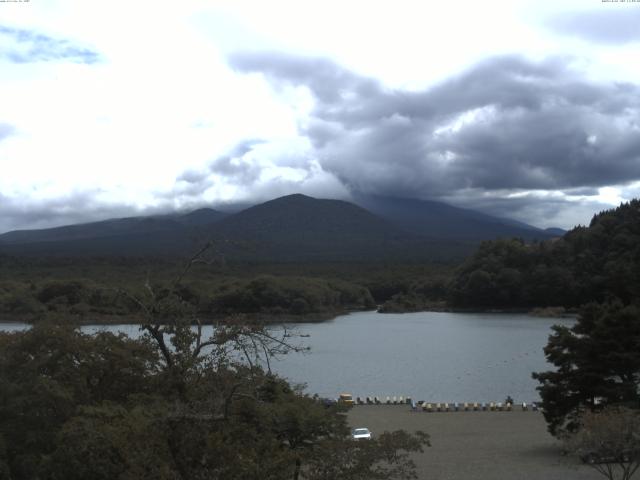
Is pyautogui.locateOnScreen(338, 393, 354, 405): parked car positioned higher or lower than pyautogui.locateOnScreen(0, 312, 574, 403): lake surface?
higher

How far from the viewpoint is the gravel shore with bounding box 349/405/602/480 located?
15430 millimetres

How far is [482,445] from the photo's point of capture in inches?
753

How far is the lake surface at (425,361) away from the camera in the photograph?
31.4 meters

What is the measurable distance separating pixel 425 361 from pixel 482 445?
70.2ft

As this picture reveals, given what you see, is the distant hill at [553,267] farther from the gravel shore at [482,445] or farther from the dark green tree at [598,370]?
the dark green tree at [598,370]

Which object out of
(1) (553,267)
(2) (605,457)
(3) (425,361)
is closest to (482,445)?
(2) (605,457)

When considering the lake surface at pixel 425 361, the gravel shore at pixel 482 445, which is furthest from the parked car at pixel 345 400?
the lake surface at pixel 425 361

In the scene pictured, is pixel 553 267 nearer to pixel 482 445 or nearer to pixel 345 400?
pixel 482 445

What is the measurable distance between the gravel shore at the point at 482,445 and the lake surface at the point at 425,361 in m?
4.24

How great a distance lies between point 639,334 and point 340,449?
1192 cm

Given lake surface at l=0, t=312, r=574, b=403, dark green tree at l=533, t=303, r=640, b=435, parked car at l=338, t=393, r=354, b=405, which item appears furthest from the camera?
lake surface at l=0, t=312, r=574, b=403

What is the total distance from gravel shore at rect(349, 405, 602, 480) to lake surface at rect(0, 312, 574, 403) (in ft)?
13.9

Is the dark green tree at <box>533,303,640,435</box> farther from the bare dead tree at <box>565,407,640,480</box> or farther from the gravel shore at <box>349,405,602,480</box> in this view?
the bare dead tree at <box>565,407,640,480</box>

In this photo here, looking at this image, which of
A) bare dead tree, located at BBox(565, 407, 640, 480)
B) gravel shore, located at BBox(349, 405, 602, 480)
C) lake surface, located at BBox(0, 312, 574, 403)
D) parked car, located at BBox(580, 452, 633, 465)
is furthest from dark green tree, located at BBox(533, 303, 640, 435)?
lake surface, located at BBox(0, 312, 574, 403)
